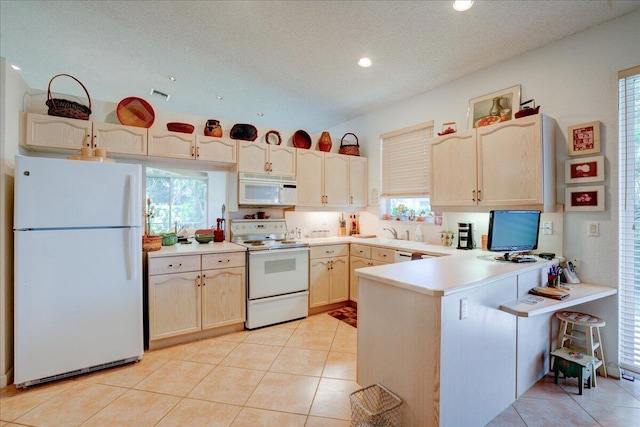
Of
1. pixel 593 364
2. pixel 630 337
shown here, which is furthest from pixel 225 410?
pixel 630 337

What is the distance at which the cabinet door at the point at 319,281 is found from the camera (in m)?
3.62

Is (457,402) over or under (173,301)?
under

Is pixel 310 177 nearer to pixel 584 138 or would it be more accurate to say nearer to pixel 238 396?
pixel 238 396

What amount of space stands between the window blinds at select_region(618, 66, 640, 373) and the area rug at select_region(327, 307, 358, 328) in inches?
90.1

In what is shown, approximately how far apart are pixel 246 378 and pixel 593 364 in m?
2.58

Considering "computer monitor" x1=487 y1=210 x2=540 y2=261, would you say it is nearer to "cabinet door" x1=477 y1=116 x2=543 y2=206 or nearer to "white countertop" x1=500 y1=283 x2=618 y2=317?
"cabinet door" x1=477 y1=116 x2=543 y2=206

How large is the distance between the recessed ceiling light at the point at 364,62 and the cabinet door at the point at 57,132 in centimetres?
265

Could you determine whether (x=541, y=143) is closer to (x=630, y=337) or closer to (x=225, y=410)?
(x=630, y=337)

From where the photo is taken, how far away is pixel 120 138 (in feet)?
9.27

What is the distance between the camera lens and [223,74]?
3.25 metres

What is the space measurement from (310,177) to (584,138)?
9.23 feet

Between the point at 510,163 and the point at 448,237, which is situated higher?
the point at 510,163

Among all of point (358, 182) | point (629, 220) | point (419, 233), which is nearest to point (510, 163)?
point (629, 220)

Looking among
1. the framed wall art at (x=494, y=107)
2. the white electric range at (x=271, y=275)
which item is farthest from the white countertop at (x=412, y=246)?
the framed wall art at (x=494, y=107)
